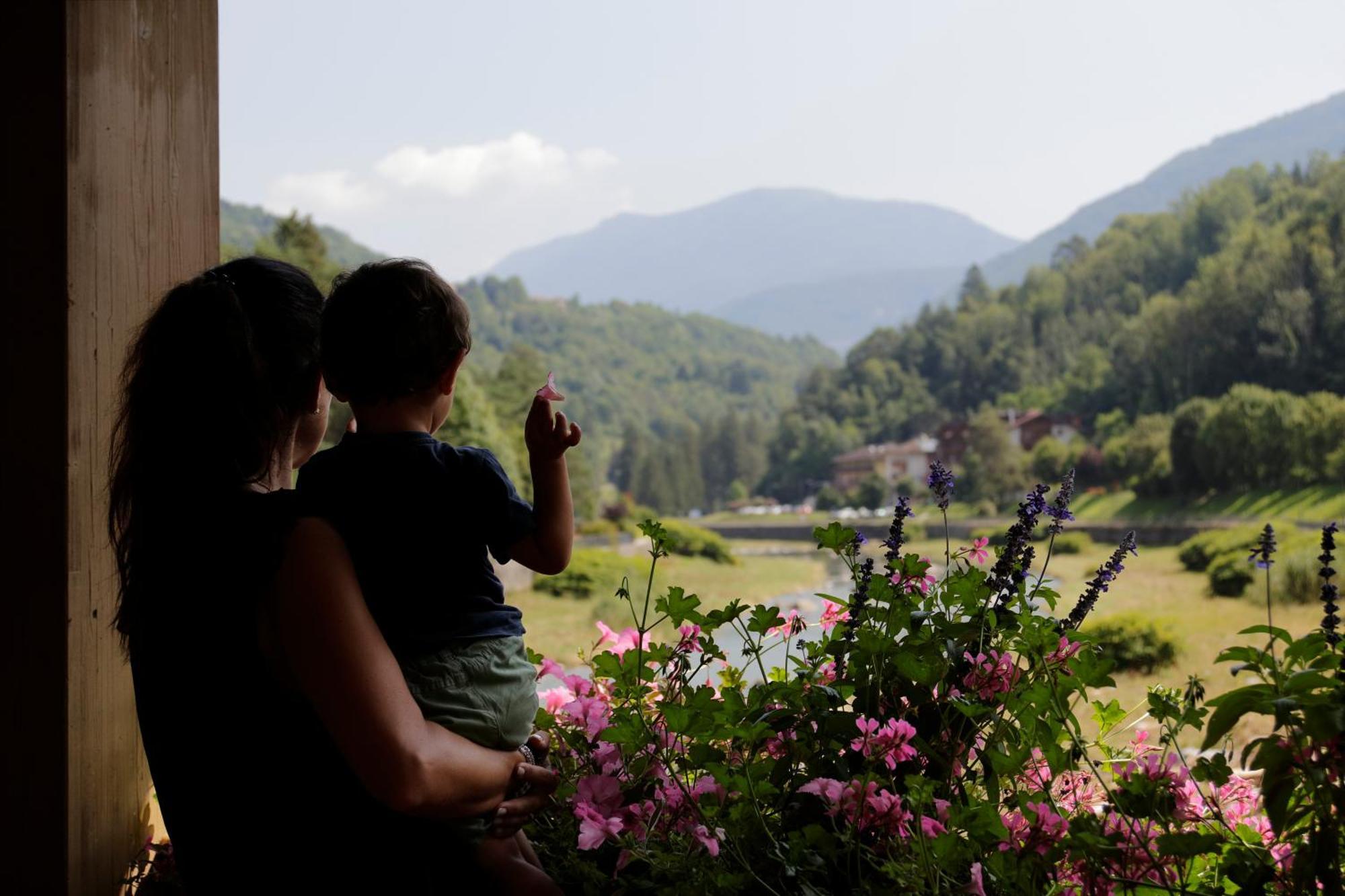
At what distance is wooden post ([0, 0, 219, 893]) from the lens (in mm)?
1253

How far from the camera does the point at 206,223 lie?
1.55 meters

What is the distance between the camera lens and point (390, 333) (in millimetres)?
981

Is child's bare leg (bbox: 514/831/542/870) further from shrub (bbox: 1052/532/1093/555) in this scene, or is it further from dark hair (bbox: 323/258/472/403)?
shrub (bbox: 1052/532/1093/555)

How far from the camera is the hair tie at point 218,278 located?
3.22ft

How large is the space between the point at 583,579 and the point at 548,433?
22.2 metres

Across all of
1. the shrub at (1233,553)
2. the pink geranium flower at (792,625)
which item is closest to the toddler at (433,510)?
the pink geranium flower at (792,625)

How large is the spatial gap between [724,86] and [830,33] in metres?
34.4

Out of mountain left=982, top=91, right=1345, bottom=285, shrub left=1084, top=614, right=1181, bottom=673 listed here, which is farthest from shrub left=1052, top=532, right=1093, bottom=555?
mountain left=982, top=91, right=1345, bottom=285

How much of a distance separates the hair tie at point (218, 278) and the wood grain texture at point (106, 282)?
386 millimetres

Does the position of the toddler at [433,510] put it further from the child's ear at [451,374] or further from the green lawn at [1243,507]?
the green lawn at [1243,507]

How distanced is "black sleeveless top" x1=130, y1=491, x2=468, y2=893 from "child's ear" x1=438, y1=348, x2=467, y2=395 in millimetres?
177

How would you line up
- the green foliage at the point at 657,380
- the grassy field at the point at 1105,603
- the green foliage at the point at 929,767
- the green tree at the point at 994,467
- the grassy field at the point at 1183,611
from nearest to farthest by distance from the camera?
the green foliage at the point at 929,767, the grassy field at the point at 1183,611, the grassy field at the point at 1105,603, the green tree at the point at 994,467, the green foliage at the point at 657,380

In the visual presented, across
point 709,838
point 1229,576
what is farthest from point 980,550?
point 1229,576

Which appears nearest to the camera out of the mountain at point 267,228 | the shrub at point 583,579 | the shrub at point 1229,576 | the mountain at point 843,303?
the shrub at point 1229,576
